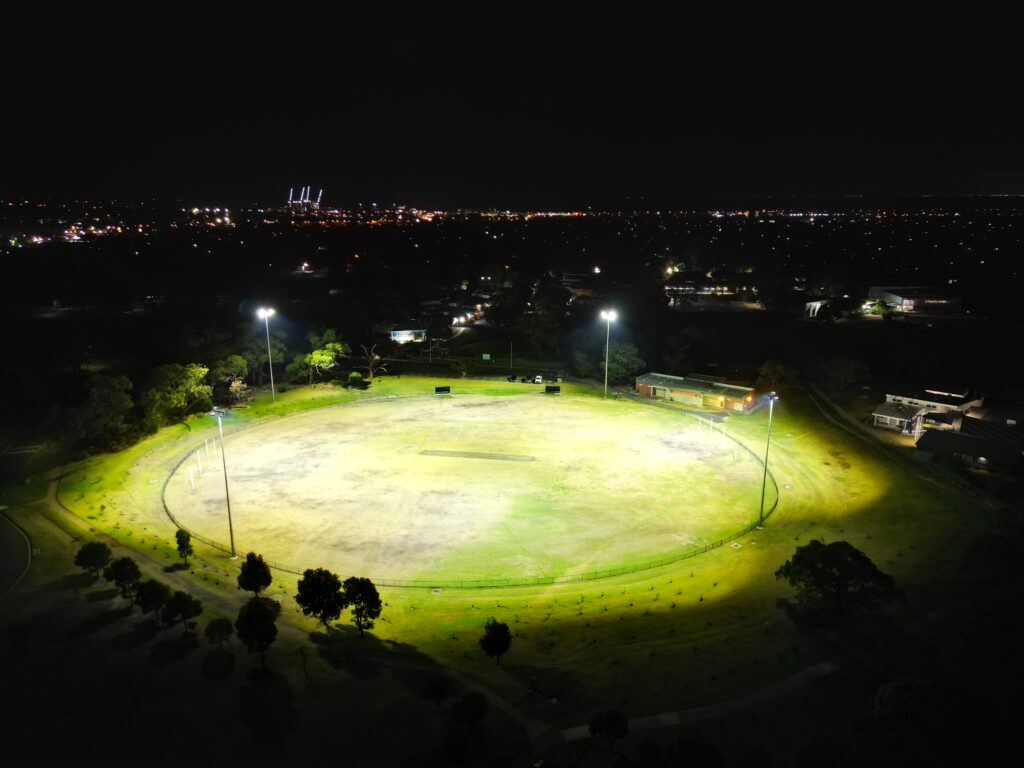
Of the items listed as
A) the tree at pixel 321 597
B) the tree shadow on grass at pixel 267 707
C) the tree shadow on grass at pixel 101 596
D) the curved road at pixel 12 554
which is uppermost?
the tree at pixel 321 597

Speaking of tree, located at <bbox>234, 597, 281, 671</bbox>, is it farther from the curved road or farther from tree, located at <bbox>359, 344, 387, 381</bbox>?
tree, located at <bbox>359, 344, 387, 381</bbox>

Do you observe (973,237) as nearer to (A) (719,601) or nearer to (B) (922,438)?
(B) (922,438)

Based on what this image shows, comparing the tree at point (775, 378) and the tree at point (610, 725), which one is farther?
the tree at point (775, 378)

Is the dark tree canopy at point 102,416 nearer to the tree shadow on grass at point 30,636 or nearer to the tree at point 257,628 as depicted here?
the tree shadow on grass at point 30,636

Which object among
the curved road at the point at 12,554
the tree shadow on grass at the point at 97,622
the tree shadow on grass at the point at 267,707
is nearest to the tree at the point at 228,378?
the curved road at the point at 12,554

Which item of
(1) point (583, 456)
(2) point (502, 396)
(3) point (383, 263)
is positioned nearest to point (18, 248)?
(3) point (383, 263)

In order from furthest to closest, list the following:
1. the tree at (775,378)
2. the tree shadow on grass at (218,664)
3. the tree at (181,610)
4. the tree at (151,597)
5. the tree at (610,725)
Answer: the tree at (775,378) → the tree at (151,597) → the tree at (181,610) → the tree shadow on grass at (218,664) → the tree at (610,725)

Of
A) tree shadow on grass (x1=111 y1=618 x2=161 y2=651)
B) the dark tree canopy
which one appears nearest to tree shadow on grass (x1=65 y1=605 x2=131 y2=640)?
tree shadow on grass (x1=111 y1=618 x2=161 y2=651)
